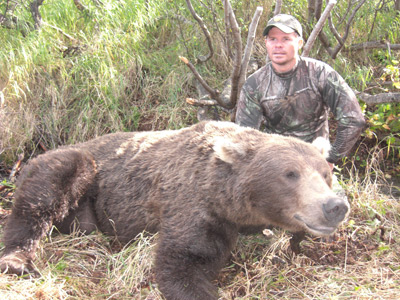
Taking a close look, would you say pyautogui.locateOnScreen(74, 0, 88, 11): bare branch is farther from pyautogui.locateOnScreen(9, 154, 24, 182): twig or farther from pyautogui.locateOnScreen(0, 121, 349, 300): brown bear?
pyautogui.locateOnScreen(0, 121, 349, 300): brown bear

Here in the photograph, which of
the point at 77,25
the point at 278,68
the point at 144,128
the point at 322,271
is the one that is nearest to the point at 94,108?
the point at 144,128

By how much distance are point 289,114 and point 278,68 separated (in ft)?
1.73

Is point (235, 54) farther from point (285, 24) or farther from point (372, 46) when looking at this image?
point (372, 46)

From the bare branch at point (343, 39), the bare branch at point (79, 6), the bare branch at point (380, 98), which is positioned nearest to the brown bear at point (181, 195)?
the bare branch at point (380, 98)

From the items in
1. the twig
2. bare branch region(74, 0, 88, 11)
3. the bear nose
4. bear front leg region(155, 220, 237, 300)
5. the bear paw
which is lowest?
the twig

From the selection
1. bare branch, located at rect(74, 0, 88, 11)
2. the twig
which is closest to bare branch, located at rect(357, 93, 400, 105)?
bare branch, located at rect(74, 0, 88, 11)

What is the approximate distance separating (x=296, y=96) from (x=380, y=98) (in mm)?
1384

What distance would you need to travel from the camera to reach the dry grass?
10.9 feet

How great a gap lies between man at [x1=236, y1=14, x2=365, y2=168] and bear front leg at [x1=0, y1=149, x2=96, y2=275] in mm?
1934

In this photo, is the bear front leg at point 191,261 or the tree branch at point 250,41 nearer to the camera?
the bear front leg at point 191,261

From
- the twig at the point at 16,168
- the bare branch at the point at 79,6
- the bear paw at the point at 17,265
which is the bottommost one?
the twig at the point at 16,168

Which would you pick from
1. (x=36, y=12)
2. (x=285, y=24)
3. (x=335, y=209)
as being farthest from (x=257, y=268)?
(x=36, y=12)

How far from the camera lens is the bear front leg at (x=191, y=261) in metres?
3.13

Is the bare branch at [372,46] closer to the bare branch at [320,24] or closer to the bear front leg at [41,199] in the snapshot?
the bare branch at [320,24]
